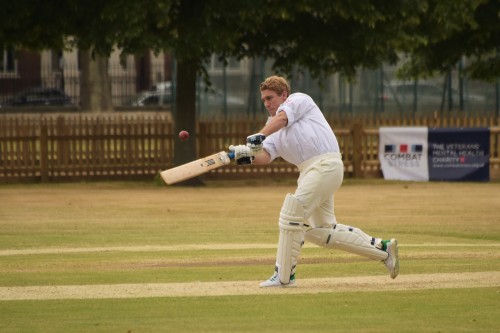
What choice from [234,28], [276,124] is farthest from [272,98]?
[234,28]

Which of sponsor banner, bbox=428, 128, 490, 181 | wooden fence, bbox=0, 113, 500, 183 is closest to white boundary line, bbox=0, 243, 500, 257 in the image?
sponsor banner, bbox=428, 128, 490, 181

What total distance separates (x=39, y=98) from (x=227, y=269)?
117 feet

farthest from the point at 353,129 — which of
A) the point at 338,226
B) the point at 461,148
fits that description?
the point at 338,226

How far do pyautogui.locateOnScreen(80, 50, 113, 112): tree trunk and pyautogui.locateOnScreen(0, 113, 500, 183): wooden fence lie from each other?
707 inches

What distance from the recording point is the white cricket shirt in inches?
394

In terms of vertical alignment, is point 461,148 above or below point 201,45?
below

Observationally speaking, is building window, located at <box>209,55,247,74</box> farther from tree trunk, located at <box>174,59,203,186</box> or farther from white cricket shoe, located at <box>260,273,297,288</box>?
white cricket shoe, located at <box>260,273,297,288</box>

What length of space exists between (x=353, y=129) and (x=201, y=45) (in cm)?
523

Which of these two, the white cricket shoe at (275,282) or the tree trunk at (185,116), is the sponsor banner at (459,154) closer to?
the tree trunk at (185,116)

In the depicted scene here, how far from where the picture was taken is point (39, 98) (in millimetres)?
46438

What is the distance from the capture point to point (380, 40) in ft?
80.5

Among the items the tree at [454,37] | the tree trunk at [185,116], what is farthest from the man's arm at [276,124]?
the tree trunk at [185,116]

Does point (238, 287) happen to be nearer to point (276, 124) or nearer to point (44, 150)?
point (276, 124)

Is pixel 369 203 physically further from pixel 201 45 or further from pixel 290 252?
pixel 290 252
